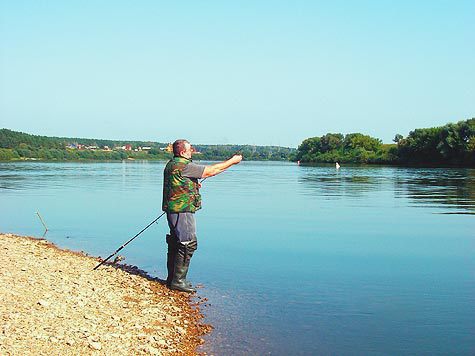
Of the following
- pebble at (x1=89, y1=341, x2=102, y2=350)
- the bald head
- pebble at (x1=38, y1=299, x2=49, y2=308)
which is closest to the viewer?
pebble at (x1=89, y1=341, x2=102, y2=350)

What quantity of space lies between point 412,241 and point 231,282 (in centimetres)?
804

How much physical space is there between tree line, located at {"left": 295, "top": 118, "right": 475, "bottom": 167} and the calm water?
8151 centimetres

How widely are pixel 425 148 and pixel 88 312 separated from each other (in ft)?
385

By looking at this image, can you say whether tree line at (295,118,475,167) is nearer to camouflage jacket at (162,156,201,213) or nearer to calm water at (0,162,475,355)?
calm water at (0,162,475,355)

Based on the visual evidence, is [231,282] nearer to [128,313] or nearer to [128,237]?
[128,313]

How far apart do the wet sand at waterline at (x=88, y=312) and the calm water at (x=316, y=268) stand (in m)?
0.66

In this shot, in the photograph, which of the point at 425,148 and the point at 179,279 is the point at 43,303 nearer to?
the point at 179,279

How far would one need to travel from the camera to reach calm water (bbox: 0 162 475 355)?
830 cm

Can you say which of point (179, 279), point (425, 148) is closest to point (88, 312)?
point (179, 279)

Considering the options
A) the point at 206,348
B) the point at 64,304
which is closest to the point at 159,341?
the point at 206,348

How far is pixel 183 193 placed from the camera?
9.81 meters

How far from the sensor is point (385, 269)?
1308cm

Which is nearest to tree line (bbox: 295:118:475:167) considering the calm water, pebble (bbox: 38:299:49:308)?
the calm water

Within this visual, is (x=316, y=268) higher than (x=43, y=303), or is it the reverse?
(x=43, y=303)
